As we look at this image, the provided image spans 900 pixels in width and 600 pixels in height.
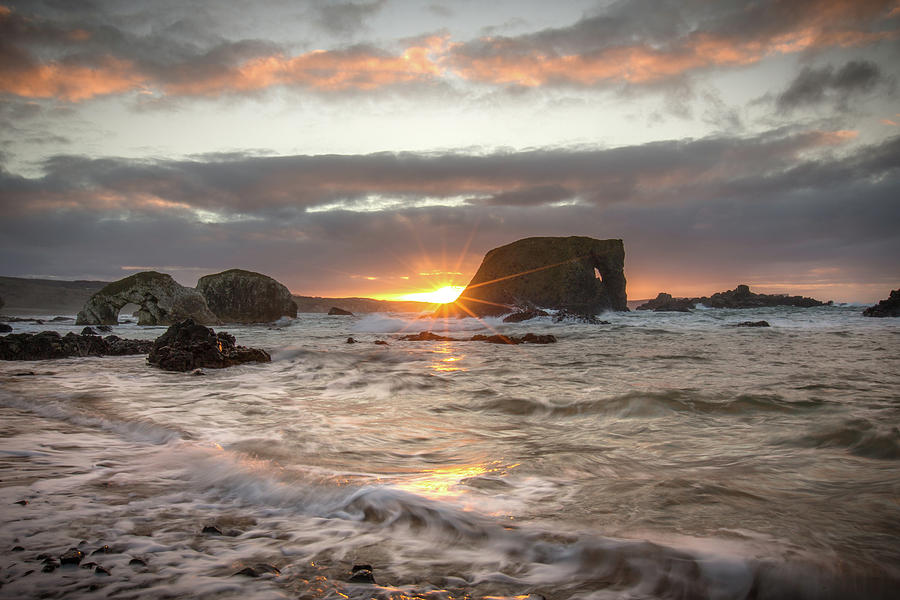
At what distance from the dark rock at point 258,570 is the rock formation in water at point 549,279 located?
128 feet

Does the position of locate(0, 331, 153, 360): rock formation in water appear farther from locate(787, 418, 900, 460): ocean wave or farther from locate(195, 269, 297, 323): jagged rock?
locate(195, 269, 297, 323): jagged rock

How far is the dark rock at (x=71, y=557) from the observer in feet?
5.65

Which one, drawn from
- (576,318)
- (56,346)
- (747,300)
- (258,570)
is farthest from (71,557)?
(747,300)

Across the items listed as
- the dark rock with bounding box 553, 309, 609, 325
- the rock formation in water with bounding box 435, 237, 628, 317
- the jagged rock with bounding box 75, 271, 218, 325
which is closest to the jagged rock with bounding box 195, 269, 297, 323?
the jagged rock with bounding box 75, 271, 218, 325

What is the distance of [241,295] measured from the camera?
3512cm

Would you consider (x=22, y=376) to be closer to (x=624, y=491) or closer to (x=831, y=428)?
(x=624, y=491)

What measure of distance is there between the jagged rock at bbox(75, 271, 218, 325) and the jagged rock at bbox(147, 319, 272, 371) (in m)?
21.0

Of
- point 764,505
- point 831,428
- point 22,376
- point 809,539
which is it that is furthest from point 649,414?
point 22,376

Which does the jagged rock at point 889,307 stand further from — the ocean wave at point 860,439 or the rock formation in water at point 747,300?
the ocean wave at point 860,439

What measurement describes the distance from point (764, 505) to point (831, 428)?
2.52 meters

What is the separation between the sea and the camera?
177 centimetres

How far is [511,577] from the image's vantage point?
5.90 ft

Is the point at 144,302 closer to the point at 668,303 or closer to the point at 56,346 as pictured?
the point at 56,346

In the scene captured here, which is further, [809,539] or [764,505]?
[764,505]
